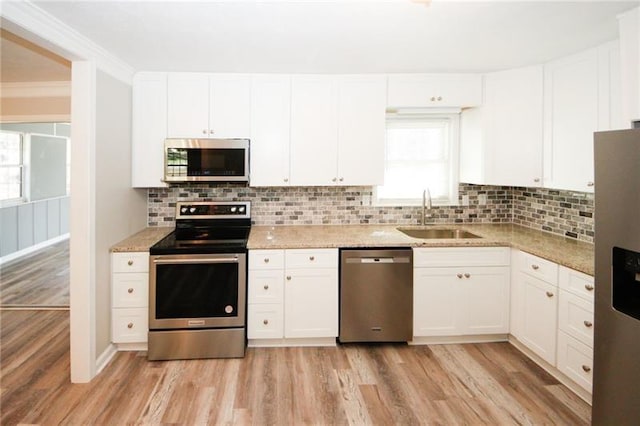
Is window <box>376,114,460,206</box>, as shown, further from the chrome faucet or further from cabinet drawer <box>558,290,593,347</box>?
cabinet drawer <box>558,290,593,347</box>

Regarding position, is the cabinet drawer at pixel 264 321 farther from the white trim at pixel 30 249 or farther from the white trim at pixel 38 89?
the white trim at pixel 30 249

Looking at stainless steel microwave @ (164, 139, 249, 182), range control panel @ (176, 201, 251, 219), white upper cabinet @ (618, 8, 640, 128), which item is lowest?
range control panel @ (176, 201, 251, 219)

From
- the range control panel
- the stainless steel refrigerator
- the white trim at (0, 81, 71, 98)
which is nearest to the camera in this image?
the stainless steel refrigerator

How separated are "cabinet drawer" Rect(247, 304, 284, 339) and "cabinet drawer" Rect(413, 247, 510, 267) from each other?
44.9 inches

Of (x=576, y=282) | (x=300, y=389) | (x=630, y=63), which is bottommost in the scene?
(x=300, y=389)

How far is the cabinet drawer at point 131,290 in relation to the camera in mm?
3072

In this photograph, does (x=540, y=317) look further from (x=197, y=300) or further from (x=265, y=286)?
(x=197, y=300)

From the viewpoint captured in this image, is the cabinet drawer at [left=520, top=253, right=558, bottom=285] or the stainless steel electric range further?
the stainless steel electric range

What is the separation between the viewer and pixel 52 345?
129 inches

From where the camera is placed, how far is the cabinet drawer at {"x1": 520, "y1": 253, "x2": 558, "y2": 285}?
2.70 metres

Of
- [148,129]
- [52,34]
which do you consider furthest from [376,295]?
[52,34]

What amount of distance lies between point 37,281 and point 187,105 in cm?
345

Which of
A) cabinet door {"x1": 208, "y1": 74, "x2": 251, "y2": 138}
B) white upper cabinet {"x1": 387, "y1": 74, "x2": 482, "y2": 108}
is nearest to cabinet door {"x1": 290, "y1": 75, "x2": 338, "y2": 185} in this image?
cabinet door {"x1": 208, "y1": 74, "x2": 251, "y2": 138}

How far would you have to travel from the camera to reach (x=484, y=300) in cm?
326
